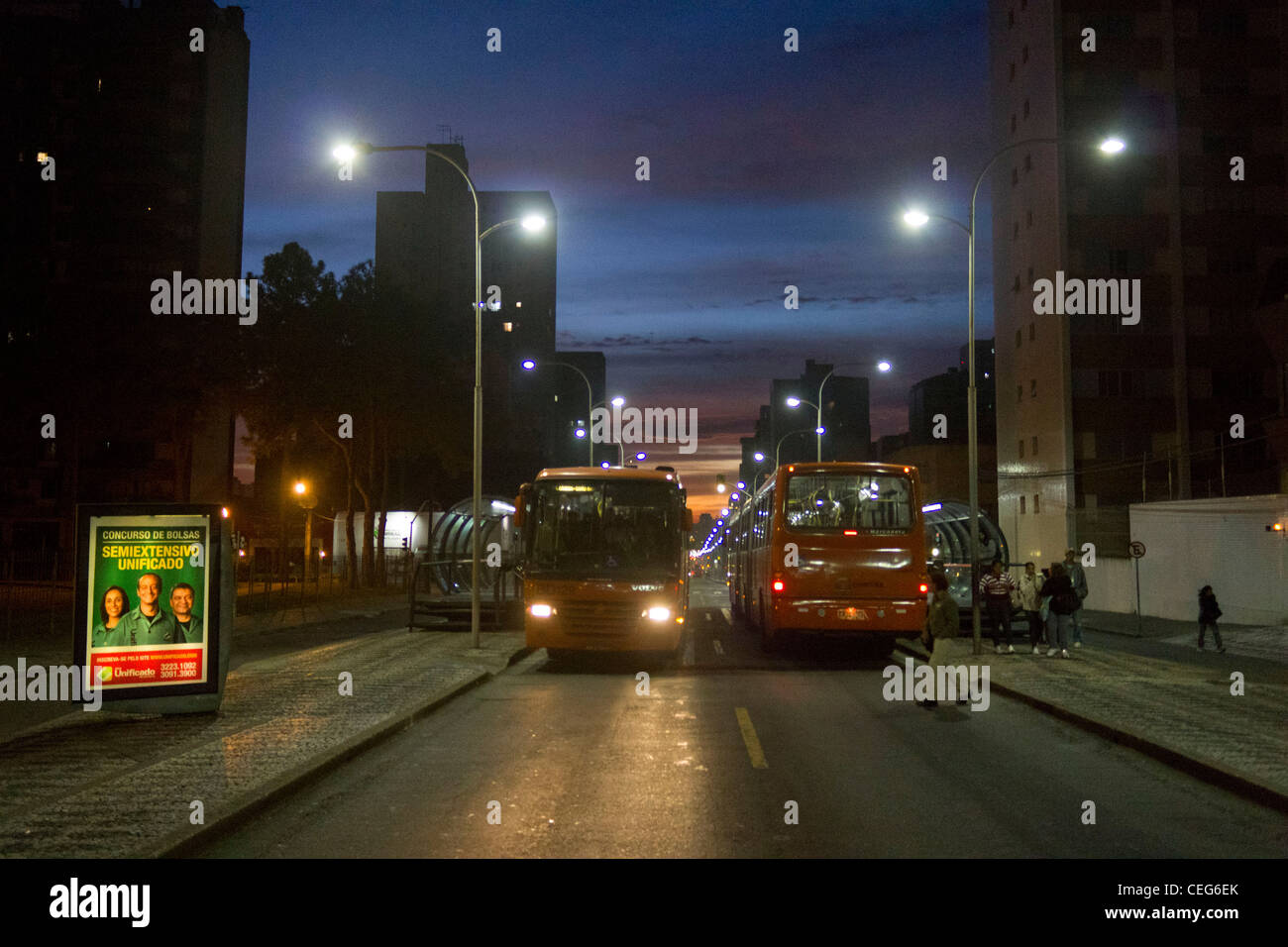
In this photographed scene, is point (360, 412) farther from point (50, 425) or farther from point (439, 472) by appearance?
point (439, 472)

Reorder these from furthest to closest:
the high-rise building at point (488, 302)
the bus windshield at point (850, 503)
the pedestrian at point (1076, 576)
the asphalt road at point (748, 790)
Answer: the high-rise building at point (488, 302) → the pedestrian at point (1076, 576) → the bus windshield at point (850, 503) → the asphalt road at point (748, 790)

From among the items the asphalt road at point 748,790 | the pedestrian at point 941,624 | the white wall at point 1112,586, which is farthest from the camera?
the white wall at point 1112,586

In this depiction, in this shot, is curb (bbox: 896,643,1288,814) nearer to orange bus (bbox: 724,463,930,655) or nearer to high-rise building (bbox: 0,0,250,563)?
orange bus (bbox: 724,463,930,655)

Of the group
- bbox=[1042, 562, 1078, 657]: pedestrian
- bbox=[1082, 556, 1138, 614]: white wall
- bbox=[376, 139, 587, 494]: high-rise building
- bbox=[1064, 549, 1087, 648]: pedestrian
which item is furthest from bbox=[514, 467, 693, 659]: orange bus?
bbox=[1082, 556, 1138, 614]: white wall

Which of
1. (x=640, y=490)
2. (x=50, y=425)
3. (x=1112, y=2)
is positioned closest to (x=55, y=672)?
(x=640, y=490)

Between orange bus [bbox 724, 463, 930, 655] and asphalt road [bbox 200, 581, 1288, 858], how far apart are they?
16.4 feet

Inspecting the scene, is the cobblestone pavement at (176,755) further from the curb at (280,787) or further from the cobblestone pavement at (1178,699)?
the cobblestone pavement at (1178,699)

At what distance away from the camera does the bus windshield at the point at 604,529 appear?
18031mm

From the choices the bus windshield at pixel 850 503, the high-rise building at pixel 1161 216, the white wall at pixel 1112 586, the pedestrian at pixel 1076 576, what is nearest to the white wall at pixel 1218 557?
the white wall at pixel 1112 586

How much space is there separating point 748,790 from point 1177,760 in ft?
13.4

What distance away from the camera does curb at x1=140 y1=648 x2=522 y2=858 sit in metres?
6.61

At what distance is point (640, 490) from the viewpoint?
18.8 m

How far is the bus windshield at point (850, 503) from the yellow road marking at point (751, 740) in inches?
260

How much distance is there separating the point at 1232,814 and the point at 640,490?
38.8ft
